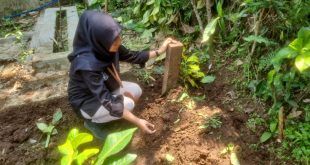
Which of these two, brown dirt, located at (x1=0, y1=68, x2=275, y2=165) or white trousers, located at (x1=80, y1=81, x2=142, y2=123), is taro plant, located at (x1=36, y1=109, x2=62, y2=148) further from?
white trousers, located at (x1=80, y1=81, x2=142, y2=123)

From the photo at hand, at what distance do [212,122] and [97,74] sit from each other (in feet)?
3.34

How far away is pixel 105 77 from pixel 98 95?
269 mm

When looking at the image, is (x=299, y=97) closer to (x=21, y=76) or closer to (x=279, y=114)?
(x=279, y=114)

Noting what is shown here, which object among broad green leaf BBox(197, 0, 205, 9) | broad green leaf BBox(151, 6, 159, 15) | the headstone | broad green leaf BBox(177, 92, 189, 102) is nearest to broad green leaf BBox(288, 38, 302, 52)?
broad green leaf BBox(177, 92, 189, 102)

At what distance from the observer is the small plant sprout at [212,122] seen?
2.76 metres

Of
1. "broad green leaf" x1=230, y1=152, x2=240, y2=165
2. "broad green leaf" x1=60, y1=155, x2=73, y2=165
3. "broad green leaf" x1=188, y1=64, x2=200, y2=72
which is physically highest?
"broad green leaf" x1=60, y1=155, x2=73, y2=165

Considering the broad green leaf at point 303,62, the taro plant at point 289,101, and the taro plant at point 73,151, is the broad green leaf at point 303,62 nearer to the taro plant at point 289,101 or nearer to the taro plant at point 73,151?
the taro plant at point 289,101

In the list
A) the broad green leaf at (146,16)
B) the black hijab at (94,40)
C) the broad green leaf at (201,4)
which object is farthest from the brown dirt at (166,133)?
the broad green leaf at (146,16)

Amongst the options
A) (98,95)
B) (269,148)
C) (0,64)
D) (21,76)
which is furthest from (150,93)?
(0,64)

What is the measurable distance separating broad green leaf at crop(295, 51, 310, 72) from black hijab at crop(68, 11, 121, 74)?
1208 millimetres

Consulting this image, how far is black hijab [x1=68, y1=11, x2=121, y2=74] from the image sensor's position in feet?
7.79

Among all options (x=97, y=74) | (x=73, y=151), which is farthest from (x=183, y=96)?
(x=73, y=151)

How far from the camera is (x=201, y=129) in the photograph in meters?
2.76

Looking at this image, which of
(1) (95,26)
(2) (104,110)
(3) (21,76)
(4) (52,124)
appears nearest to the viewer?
(1) (95,26)
